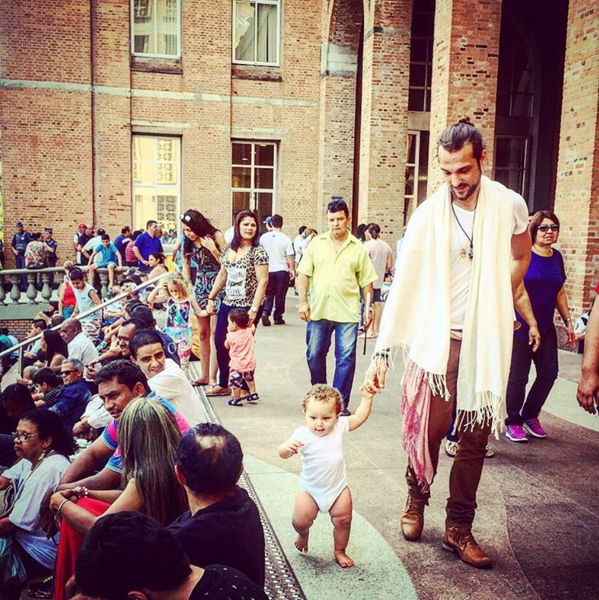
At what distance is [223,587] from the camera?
67.0 inches

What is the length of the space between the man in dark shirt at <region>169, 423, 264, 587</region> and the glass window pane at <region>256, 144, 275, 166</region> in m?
16.6

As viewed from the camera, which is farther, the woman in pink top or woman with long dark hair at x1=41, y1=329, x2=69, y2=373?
woman with long dark hair at x1=41, y1=329, x2=69, y2=373

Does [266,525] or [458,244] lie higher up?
[458,244]

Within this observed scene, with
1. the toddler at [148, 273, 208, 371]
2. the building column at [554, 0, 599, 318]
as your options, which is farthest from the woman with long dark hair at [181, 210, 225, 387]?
the building column at [554, 0, 599, 318]

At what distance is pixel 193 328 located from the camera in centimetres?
808

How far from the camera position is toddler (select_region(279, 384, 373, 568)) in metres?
3.12

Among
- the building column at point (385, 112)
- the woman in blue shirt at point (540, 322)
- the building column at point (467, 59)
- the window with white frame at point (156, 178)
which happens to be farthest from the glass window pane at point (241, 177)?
the woman in blue shirt at point (540, 322)

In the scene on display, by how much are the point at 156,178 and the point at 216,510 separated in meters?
16.5

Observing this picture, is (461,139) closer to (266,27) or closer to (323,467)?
(323,467)

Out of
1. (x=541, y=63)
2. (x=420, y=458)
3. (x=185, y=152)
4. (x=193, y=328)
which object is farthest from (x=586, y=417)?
(x=541, y=63)

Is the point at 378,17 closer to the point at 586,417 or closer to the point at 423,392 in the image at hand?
the point at 586,417

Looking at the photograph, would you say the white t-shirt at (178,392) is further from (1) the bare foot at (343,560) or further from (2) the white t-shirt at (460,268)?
(2) the white t-shirt at (460,268)

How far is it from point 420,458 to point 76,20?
54.6 feet

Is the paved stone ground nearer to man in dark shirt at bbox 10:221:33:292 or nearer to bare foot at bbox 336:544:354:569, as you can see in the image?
bare foot at bbox 336:544:354:569
